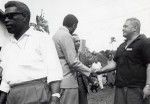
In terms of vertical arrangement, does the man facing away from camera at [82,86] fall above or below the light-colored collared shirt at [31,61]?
below

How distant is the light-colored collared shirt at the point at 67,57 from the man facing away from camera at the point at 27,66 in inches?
68.8

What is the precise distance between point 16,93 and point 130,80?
239cm

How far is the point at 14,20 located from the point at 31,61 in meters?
0.49

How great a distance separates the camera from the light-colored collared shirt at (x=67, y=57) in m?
5.77

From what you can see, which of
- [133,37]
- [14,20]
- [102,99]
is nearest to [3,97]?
[14,20]

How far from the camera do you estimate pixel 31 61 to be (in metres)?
3.91

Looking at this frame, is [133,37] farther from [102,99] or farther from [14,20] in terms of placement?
[102,99]

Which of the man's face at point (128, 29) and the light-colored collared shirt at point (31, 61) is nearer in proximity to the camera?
the light-colored collared shirt at point (31, 61)

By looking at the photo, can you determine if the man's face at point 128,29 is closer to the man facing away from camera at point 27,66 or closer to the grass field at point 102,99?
the man facing away from camera at point 27,66

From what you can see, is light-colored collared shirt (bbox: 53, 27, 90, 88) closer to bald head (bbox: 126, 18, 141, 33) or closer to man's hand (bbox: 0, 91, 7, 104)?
bald head (bbox: 126, 18, 141, 33)

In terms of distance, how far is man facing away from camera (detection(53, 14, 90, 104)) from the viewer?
575 cm

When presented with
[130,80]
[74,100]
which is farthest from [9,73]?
[130,80]

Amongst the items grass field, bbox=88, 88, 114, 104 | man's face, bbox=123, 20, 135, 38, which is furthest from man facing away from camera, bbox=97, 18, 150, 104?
grass field, bbox=88, 88, 114, 104

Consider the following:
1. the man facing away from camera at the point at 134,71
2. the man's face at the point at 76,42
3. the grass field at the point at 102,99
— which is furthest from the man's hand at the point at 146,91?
the grass field at the point at 102,99
